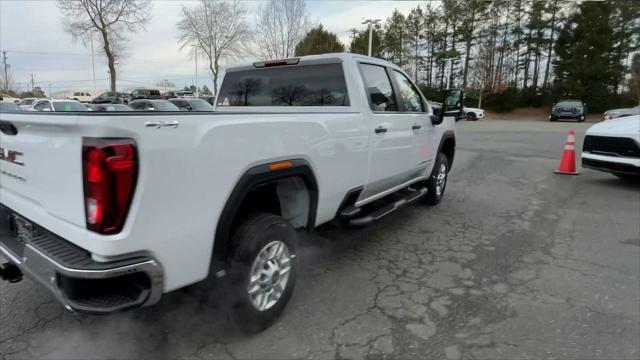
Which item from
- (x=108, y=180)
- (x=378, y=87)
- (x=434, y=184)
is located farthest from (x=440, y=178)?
(x=108, y=180)

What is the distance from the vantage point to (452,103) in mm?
5633

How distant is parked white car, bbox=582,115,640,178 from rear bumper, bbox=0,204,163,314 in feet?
25.5

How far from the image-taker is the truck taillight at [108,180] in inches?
72.6

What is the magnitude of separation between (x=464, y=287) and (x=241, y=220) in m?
2.00

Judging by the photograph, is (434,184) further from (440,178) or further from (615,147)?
(615,147)

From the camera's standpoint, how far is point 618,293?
3420 millimetres

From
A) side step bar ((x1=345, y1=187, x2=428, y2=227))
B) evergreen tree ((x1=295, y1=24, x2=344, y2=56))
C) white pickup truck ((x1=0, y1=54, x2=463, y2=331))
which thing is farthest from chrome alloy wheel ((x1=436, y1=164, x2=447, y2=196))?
evergreen tree ((x1=295, y1=24, x2=344, y2=56))

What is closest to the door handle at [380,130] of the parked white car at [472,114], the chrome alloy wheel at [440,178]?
the chrome alloy wheel at [440,178]

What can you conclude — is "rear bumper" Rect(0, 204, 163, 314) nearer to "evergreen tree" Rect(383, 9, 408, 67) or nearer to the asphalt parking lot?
the asphalt parking lot

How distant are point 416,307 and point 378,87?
2.15m

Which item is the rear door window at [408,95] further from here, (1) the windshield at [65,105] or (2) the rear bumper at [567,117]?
(2) the rear bumper at [567,117]

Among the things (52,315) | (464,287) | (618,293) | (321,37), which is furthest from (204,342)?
(321,37)

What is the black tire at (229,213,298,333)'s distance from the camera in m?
2.50

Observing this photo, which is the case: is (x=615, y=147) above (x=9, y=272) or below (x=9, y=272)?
above
